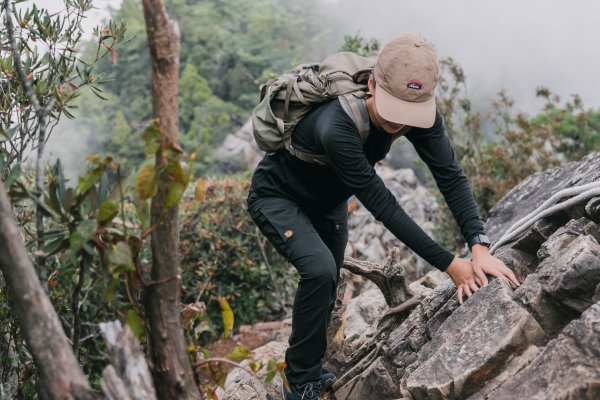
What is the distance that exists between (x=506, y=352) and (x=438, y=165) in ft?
4.71

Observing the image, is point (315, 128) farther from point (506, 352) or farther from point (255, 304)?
point (255, 304)

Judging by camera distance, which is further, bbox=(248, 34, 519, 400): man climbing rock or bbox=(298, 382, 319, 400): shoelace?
bbox=(298, 382, 319, 400): shoelace

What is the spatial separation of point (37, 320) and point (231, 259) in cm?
735

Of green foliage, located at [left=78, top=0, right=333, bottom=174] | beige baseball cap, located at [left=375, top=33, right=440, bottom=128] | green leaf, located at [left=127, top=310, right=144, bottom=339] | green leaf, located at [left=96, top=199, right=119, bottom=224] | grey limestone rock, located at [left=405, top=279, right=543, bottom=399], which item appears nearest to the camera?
green leaf, located at [left=96, top=199, right=119, bottom=224]

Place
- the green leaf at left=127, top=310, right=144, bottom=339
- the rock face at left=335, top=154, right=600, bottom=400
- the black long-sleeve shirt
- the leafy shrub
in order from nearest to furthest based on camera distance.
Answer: the green leaf at left=127, top=310, right=144, bottom=339, the rock face at left=335, top=154, right=600, bottom=400, the black long-sleeve shirt, the leafy shrub

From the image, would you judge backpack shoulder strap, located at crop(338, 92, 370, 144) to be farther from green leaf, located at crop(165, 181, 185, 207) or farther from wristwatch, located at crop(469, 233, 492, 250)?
green leaf, located at crop(165, 181, 185, 207)

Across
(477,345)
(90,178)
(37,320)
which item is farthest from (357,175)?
(37,320)

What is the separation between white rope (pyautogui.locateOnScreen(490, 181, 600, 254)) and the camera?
13.2ft

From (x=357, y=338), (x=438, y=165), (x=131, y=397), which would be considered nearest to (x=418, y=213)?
(x=357, y=338)

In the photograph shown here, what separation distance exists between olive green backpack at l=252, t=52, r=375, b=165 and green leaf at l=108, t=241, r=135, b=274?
5.62 ft

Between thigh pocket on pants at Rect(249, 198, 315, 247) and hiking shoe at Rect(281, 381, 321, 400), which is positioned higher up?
thigh pocket on pants at Rect(249, 198, 315, 247)

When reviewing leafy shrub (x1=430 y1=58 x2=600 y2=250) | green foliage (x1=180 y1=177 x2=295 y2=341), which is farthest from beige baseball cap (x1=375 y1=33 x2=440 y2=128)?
leafy shrub (x1=430 y1=58 x2=600 y2=250)

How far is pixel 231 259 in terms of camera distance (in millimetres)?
9938

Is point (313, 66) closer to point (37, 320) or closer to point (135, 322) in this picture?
point (135, 322)
